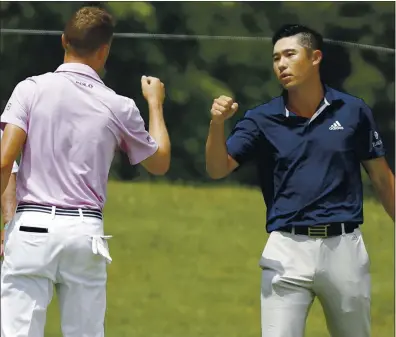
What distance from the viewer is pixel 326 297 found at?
4.10m

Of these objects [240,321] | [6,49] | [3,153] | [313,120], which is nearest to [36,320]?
[3,153]

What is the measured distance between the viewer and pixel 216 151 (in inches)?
159

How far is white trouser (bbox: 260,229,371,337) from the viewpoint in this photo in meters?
4.05

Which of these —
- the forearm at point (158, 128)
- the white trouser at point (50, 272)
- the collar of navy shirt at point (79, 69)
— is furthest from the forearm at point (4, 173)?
the forearm at point (158, 128)

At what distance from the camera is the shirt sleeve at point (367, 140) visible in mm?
4203

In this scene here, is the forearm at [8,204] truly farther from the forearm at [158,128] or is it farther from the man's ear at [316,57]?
the man's ear at [316,57]

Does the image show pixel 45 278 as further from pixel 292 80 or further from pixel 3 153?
pixel 292 80

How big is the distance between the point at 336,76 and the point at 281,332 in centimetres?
390

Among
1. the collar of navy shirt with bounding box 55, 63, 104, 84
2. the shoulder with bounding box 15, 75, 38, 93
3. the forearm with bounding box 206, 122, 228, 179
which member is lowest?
the forearm with bounding box 206, 122, 228, 179

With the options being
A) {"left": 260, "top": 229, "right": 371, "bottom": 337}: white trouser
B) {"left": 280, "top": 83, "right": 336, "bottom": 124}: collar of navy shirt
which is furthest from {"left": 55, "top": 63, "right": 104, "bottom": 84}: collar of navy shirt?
{"left": 260, "top": 229, "right": 371, "bottom": 337}: white trouser

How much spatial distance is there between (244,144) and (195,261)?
3.42 m

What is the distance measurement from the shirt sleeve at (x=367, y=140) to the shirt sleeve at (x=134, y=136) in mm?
717

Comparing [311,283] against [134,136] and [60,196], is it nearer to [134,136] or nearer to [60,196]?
[134,136]

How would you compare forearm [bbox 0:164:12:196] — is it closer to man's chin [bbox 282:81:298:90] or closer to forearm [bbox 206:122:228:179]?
forearm [bbox 206:122:228:179]
